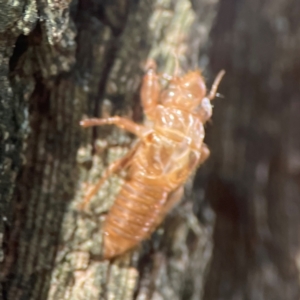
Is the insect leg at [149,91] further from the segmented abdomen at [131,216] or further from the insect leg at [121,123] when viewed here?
the segmented abdomen at [131,216]

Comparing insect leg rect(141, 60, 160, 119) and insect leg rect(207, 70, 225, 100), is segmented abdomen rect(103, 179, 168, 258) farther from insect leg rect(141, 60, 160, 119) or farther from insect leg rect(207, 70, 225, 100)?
insect leg rect(207, 70, 225, 100)

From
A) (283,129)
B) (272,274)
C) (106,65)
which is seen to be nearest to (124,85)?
(106,65)

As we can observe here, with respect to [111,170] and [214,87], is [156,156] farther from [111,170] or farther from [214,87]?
[214,87]

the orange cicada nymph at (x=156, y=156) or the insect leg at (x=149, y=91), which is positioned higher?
the insect leg at (x=149, y=91)

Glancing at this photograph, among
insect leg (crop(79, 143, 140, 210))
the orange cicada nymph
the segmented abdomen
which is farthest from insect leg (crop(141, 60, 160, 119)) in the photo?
the segmented abdomen

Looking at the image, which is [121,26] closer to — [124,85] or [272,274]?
[124,85]

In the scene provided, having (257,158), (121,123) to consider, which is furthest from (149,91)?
(257,158)

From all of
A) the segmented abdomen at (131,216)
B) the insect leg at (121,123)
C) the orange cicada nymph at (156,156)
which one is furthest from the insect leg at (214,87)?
the segmented abdomen at (131,216)
